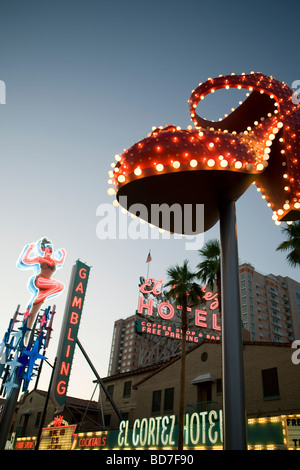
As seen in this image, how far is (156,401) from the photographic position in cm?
2648

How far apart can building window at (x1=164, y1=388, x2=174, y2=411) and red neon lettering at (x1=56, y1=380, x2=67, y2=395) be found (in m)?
7.47

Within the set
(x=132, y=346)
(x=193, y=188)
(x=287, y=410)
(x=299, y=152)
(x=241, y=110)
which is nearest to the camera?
(x=193, y=188)

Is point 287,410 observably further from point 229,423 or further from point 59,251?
point 59,251

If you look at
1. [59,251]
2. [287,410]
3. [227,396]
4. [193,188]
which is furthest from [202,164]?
[59,251]

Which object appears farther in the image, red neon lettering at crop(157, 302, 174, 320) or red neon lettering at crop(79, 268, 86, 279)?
red neon lettering at crop(157, 302, 174, 320)

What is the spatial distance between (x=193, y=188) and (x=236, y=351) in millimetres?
2605

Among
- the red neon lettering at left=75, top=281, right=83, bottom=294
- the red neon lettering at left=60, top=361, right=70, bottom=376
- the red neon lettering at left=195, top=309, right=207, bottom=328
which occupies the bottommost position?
the red neon lettering at left=60, top=361, right=70, bottom=376

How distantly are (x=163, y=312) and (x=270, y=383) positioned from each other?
17712 mm

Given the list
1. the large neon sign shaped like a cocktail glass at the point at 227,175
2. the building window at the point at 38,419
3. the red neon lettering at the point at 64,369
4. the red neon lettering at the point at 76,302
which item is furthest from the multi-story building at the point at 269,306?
the large neon sign shaped like a cocktail glass at the point at 227,175

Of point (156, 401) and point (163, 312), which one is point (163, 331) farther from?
point (156, 401)

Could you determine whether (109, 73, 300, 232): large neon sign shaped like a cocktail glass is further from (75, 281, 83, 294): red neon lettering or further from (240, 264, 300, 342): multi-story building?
(240, 264, 300, 342): multi-story building

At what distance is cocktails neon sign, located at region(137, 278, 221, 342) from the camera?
108 ft

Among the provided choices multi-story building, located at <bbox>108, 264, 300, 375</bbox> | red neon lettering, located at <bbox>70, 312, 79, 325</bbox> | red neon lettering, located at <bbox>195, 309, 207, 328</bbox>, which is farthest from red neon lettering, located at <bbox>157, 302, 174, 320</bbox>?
multi-story building, located at <bbox>108, 264, 300, 375</bbox>

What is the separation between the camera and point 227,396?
15.8 feet
